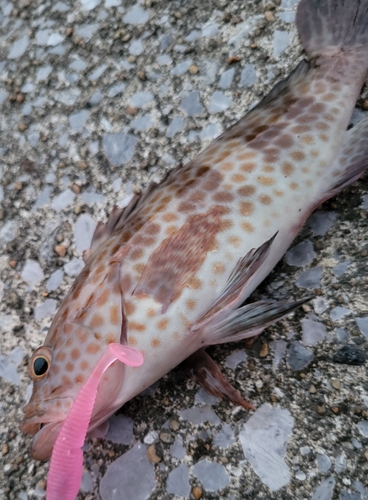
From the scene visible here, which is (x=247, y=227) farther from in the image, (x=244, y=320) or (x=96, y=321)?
(x=96, y=321)

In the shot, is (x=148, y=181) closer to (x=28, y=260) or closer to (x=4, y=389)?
(x=28, y=260)

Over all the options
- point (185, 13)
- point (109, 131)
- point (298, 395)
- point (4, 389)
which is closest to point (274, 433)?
point (298, 395)

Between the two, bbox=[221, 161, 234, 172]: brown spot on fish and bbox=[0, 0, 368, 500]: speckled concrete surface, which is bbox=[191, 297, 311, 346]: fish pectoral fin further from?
bbox=[221, 161, 234, 172]: brown spot on fish

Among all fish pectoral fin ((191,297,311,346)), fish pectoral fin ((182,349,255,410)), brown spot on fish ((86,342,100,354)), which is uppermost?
brown spot on fish ((86,342,100,354))

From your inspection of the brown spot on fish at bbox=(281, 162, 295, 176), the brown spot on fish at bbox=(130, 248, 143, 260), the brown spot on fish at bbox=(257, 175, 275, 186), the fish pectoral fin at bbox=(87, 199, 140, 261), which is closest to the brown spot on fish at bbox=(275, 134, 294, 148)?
the brown spot on fish at bbox=(281, 162, 295, 176)

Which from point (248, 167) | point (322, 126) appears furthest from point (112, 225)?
point (322, 126)

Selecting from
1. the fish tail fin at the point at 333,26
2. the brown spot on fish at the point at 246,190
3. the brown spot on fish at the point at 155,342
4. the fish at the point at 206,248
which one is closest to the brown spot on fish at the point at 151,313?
the fish at the point at 206,248
